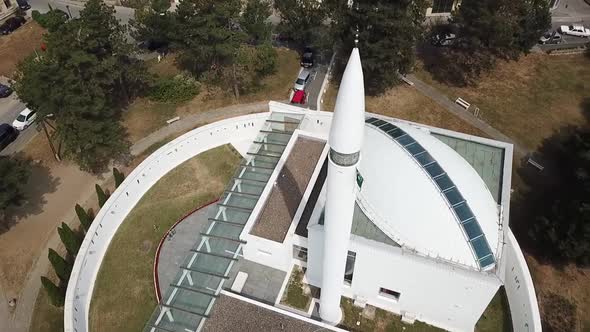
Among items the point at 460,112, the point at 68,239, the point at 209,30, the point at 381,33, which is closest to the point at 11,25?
the point at 209,30

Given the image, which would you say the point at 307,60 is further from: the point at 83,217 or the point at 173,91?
the point at 83,217

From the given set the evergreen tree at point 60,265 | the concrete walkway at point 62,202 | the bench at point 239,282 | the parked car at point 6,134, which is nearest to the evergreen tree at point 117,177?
the concrete walkway at point 62,202

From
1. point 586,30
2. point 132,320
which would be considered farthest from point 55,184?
point 586,30

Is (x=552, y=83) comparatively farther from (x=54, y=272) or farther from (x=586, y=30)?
(x=54, y=272)

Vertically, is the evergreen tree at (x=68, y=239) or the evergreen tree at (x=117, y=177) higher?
the evergreen tree at (x=117, y=177)

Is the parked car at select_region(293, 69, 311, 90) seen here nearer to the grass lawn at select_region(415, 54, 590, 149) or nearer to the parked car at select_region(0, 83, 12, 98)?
the grass lawn at select_region(415, 54, 590, 149)

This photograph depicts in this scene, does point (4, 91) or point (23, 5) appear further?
point (23, 5)

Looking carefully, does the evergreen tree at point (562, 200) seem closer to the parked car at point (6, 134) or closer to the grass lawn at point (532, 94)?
the grass lawn at point (532, 94)
